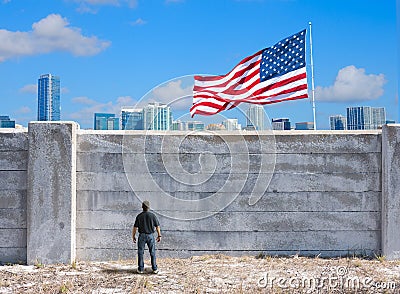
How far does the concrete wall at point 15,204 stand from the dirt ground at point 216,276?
33 cm

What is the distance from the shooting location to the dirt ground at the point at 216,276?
8.59 metres

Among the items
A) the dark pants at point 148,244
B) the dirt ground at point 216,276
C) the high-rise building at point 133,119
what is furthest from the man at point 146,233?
the high-rise building at point 133,119

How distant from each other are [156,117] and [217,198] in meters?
1.86

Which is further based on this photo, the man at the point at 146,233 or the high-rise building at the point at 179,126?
the high-rise building at the point at 179,126

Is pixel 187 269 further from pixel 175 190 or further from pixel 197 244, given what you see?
pixel 175 190

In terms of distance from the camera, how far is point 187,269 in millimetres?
9758

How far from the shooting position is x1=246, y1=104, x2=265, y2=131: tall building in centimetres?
1061

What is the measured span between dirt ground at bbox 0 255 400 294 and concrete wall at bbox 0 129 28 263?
0.33 metres

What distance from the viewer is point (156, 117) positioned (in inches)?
416

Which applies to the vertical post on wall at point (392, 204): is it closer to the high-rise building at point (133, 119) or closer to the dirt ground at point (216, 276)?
the dirt ground at point (216, 276)

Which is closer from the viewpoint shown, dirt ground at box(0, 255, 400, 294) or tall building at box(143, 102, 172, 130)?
dirt ground at box(0, 255, 400, 294)

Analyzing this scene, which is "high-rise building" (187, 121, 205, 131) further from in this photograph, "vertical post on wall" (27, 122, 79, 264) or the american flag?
"vertical post on wall" (27, 122, 79, 264)

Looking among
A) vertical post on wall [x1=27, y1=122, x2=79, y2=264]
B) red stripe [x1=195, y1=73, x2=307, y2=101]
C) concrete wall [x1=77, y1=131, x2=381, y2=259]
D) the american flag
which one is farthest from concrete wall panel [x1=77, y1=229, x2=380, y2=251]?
red stripe [x1=195, y1=73, x2=307, y2=101]

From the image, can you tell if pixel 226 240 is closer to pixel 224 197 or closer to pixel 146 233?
pixel 224 197
